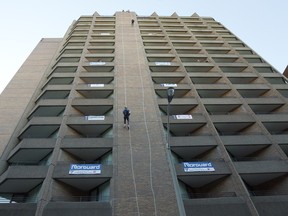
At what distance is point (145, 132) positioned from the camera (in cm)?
2466

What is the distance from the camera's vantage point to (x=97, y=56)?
38656 mm

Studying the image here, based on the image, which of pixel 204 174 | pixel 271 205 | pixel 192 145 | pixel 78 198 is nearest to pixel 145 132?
pixel 192 145

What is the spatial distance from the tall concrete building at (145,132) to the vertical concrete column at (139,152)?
0.08 metres

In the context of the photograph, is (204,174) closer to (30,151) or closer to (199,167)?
(199,167)

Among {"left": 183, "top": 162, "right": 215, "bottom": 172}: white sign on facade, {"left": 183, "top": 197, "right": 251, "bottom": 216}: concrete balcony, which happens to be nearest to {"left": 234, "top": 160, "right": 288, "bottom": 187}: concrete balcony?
{"left": 183, "top": 162, "right": 215, "bottom": 172}: white sign on facade

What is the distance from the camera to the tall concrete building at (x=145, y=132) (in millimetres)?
19328

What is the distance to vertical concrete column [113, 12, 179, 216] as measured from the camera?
1843 centimetres

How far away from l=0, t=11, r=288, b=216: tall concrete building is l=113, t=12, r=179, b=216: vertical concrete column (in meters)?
0.08

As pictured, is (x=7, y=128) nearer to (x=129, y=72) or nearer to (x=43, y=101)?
(x=43, y=101)

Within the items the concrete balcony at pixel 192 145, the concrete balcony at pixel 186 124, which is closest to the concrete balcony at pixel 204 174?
the concrete balcony at pixel 192 145

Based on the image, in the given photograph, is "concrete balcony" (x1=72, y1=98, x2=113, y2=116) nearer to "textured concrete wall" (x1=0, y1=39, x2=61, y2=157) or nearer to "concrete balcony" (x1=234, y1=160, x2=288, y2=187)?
"textured concrete wall" (x1=0, y1=39, x2=61, y2=157)

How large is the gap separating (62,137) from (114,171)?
588cm

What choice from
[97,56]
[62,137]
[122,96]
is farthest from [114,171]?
[97,56]

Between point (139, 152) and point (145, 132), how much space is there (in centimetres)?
248
